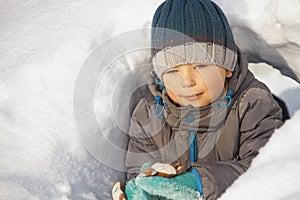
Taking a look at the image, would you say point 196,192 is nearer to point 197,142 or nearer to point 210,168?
point 210,168

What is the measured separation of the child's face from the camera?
4.17 ft

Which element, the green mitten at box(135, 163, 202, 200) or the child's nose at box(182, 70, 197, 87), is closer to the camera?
the green mitten at box(135, 163, 202, 200)

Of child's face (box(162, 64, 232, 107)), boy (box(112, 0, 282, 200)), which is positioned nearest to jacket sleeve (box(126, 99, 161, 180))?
boy (box(112, 0, 282, 200))

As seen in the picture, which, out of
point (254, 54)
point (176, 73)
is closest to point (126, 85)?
point (176, 73)

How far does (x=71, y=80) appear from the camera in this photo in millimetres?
1428

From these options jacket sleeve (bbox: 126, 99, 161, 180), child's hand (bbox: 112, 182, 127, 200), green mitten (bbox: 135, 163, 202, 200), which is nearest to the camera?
green mitten (bbox: 135, 163, 202, 200)

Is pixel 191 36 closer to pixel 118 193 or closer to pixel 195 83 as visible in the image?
pixel 195 83

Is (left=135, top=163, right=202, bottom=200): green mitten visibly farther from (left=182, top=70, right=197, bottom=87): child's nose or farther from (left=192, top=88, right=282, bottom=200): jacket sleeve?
(left=182, top=70, right=197, bottom=87): child's nose

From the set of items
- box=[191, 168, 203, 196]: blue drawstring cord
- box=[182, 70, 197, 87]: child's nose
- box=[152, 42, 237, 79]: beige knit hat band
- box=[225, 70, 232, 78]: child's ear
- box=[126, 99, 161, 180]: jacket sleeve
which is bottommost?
box=[126, 99, 161, 180]: jacket sleeve

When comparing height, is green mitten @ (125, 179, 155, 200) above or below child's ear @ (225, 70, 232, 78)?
below

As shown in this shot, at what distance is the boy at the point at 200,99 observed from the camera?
127 centimetres

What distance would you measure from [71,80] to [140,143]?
0.90 feet

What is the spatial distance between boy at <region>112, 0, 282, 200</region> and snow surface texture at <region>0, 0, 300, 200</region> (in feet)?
0.39

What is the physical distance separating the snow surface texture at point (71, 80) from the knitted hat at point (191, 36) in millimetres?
213
